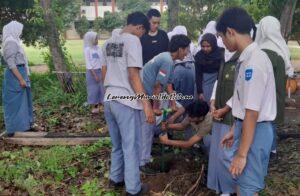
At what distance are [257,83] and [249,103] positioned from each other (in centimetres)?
13

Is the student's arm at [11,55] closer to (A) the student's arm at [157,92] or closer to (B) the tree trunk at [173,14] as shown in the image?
(A) the student's arm at [157,92]

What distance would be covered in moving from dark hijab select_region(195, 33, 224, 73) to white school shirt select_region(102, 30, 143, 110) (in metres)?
1.62

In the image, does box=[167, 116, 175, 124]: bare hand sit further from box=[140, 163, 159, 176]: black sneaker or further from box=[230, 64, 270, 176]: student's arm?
box=[230, 64, 270, 176]: student's arm

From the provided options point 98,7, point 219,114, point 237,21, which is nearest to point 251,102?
point 237,21

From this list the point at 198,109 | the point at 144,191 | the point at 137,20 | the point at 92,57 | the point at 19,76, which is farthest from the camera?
the point at 92,57

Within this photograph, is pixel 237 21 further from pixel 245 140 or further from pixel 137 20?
pixel 137 20

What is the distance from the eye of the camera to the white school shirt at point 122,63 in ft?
11.7

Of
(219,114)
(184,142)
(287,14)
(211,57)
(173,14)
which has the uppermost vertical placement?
(173,14)

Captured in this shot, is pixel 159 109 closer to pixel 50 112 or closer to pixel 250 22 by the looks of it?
pixel 250 22

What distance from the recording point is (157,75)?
14.4ft

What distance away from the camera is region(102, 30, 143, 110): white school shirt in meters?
3.55

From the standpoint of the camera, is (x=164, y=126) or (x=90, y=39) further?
(x=90, y=39)

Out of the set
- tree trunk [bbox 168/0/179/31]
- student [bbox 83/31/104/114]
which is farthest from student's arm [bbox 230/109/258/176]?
tree trunk [bbox 168/0/179/31]

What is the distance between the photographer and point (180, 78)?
5.46 meters
